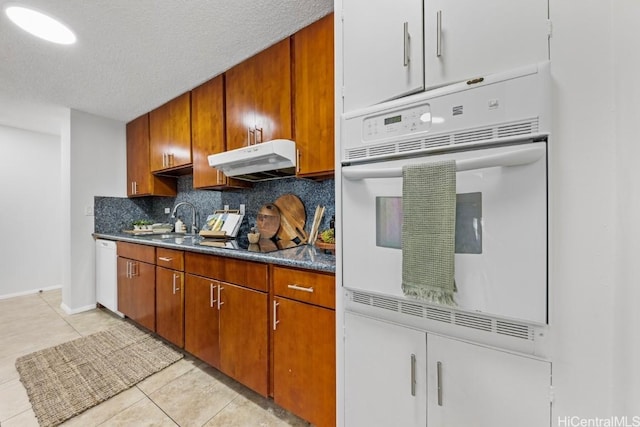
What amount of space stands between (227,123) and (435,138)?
1.73m

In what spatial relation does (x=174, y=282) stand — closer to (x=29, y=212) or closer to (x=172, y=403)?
(x=172, y=403)

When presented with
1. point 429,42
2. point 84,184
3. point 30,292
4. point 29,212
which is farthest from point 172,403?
point 29,212

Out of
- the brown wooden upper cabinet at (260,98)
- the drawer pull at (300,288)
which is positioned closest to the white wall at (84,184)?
the brown wooden upper cabinet at (260,98)

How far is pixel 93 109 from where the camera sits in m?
2.84

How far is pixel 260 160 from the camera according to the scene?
1.79 metres

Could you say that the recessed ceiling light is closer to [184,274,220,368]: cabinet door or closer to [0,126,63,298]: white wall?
[184,274,220,368]: cabinet door

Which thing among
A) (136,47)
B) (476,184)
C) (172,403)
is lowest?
(172,403)

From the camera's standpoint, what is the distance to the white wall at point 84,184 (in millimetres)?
2852

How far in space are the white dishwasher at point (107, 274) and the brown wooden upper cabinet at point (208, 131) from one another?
1402 millimetres

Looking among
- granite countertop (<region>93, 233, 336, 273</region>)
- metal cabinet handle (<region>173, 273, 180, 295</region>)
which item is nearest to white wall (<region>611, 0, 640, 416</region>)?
granite countertop (<region>93, 233, 336, 273</region>)

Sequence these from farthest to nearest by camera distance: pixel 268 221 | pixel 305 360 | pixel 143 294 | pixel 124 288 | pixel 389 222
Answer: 1. pixel 124 288
2. pixel 143 294
3. pixel 268 221
4. pixel 305 360
5. pixel 389 222

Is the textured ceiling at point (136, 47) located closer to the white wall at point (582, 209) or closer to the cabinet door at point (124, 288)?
the white wall at point (582, 209)

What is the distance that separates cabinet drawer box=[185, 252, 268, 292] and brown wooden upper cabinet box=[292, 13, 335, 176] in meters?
0.66

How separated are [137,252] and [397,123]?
254cm
